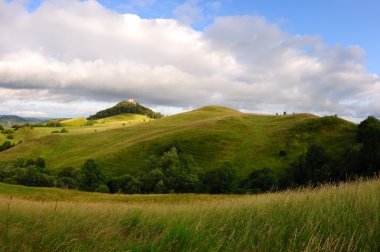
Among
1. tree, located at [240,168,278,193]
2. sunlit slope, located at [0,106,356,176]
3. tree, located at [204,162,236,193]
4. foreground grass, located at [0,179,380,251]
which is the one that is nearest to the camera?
foreground grass, located at [0,179,380,251]

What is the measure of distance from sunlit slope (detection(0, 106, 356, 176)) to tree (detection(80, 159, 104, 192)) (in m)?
14.1

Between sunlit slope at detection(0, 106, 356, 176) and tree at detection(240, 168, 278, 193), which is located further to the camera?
sunlit slope at detection(0, 106, 356, 176)

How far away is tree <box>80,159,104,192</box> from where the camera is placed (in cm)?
8059

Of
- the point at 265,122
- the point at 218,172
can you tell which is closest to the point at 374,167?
the point at 218,172

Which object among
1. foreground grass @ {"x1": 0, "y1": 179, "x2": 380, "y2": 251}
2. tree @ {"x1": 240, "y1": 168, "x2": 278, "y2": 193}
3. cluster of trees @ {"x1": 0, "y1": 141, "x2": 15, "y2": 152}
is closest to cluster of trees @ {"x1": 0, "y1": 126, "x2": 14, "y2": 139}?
cluster of trees @ {"x1": 0, "y1": 141, "x2": 15, "y2": 152}

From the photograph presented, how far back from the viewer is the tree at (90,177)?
8059cm

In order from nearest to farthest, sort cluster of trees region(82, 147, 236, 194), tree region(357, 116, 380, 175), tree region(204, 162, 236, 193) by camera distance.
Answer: tree region(357, 116, 380, 175) < tree region(204, 162, 236, 193) < cluster of trees region(82, 147, 236, 194)

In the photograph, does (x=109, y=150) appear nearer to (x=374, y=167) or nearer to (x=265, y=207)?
(x=374, y=167)

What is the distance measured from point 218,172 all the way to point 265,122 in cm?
6183

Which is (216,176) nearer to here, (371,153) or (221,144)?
(221,144)

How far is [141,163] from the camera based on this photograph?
332 ft

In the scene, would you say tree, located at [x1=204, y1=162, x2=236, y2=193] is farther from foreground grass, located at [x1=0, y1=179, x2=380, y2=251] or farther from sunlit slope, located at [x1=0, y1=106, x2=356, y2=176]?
foreground grass, located at [x1=0, y1=179, x2=380, y2=251]

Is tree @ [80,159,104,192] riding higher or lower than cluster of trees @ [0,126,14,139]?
lower

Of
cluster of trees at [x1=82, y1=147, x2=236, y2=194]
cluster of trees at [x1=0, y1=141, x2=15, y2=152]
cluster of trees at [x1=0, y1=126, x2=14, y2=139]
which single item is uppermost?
cluster of trees at [x1=0, y1=126, x2=14, y2=139]
